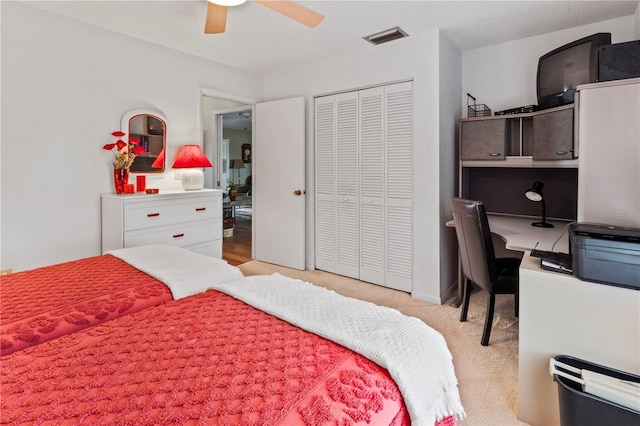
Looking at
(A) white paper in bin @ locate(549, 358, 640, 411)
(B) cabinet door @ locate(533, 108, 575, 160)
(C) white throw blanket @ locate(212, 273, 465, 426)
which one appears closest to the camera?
(C) white throw blanket @ locate(212, 273, 465, 426)

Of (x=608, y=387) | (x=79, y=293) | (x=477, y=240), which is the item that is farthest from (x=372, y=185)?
(x=79, y=293)

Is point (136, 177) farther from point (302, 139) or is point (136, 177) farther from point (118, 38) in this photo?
point (302, 139)

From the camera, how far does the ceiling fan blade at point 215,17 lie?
7.14ft

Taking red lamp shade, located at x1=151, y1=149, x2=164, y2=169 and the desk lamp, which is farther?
red lamp shade, located at x1=151, y1=149, x2=164, y2=169

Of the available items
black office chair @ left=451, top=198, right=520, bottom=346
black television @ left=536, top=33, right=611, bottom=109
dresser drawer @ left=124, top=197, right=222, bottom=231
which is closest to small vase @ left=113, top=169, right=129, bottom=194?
dresser drawer @ left=124, top=197, right=222, bottom=231

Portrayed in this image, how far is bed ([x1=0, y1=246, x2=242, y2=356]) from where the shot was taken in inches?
53.2

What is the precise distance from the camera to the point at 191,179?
349 centimetres

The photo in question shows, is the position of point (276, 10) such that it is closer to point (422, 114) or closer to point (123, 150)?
point (422, 114)

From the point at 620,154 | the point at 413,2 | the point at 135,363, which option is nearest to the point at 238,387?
the point at 135,363

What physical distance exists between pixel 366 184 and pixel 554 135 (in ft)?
5.37

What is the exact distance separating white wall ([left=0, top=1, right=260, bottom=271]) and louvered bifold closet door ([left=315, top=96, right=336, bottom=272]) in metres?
1.71

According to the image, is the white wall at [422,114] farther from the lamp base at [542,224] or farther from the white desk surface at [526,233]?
the lamp base at [542,224]

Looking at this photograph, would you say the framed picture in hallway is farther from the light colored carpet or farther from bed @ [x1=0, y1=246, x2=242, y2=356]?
bed @ [x1=0, y1=246, x2=242, y2=356]

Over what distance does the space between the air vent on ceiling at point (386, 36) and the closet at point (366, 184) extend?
15.9 inches
